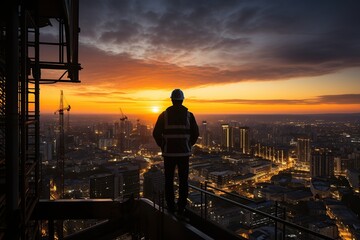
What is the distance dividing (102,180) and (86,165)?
1396cm

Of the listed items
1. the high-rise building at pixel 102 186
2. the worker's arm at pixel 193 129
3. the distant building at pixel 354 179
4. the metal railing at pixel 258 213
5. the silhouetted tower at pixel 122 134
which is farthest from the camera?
the silhouetted tower at pixel 122 134

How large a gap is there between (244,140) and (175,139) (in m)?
57.5

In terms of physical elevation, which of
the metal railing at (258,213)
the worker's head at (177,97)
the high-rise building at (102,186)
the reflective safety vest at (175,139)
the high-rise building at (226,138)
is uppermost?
the worker's head at (177,97)

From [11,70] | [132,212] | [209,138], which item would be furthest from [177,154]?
[209,138]

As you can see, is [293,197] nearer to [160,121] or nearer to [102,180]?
[102,180]

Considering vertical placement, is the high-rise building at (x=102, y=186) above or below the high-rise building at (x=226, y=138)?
below

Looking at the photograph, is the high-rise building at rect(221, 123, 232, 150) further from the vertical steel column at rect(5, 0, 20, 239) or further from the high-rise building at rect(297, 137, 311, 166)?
the vertical steel column at rect(5, 0, 20, 239)

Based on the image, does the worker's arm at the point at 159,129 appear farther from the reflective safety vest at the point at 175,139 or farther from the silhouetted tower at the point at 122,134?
the silhouetted tower at the point at 122,134

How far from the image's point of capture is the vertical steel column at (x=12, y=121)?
2.16 metres

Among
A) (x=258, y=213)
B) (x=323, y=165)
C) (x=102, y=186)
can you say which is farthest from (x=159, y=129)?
(x=323, y=165)

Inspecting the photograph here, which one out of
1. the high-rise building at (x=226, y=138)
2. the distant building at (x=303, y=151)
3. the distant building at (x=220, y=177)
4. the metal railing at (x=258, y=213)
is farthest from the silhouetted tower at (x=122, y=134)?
the metal railing at (x=258, y=213)

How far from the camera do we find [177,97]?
306cm

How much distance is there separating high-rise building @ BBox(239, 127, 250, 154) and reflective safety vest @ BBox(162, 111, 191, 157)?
56.4 m

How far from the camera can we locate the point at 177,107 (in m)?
3.08
